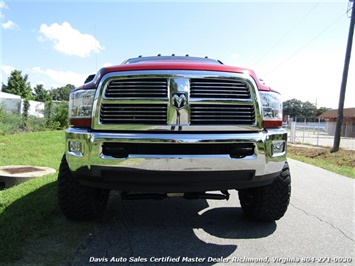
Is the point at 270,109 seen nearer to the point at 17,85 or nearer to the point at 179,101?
the point at 179,101

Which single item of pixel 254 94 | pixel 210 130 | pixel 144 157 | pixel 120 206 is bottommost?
pixel 120 206

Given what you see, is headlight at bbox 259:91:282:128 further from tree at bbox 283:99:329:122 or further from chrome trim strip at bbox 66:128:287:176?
tree at bbox 283:99:329:122

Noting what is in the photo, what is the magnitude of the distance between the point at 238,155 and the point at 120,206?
6.61 feet

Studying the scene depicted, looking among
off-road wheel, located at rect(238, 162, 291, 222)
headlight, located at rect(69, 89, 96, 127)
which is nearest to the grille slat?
headlight, located at rect(69, 89, 96, 127)

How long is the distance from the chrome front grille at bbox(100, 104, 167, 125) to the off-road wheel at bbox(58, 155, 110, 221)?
2.70 ft

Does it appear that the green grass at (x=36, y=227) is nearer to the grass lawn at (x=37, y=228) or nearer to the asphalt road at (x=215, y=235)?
the grass lawn at (x=37, y=228)

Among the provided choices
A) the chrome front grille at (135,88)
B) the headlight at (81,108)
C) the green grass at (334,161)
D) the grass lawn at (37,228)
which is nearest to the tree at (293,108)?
the green grass at (334,161)

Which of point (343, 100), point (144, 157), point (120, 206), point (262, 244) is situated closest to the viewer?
point (144, 157)

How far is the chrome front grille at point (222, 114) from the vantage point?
2.36 metres

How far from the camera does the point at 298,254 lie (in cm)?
243

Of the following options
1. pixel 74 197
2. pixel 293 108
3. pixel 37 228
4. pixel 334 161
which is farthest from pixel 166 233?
pixel 293 108

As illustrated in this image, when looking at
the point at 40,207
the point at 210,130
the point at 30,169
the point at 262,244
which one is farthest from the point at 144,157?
the point at 30,169

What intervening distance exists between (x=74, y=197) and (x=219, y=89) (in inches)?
67.9

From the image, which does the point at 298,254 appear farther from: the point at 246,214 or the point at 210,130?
the point at 210,130
